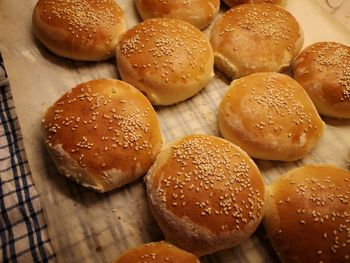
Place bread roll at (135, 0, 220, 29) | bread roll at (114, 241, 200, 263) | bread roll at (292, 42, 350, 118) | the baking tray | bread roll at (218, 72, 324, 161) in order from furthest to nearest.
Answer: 1. bread roll at (135, 0, 220, 29)
2. bread roll at (292, 42, 350, 118)
3. bread roll at (218, 72, 324, 161)
4. the baking tray
5. bread roll at (114, 241, 200, 263)

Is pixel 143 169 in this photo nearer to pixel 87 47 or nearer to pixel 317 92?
pixel 87 47

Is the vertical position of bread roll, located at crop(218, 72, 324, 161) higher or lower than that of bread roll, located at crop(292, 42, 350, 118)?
lower

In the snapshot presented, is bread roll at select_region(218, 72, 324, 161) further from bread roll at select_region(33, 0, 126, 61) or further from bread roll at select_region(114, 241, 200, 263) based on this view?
bread roll at select_region(33, 0, 126, 61)

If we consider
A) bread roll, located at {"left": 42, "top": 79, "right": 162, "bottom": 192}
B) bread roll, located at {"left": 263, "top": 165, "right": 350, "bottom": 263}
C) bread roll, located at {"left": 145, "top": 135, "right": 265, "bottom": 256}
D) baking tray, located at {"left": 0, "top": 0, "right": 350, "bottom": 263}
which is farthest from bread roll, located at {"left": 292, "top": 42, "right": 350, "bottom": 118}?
bread roll, located at {"left": 42, "top": 79, "right": 162, "bottom": 192}

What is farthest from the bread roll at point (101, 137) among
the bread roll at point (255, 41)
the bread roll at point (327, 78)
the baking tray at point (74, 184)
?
the bread roll at point (327, 78)

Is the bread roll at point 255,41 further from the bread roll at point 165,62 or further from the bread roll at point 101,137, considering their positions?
the bread roll at point 101,137

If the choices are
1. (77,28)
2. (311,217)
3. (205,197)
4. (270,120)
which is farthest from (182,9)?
(311,217)

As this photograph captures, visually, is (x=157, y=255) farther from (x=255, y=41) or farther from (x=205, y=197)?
(x=255, y=41)
